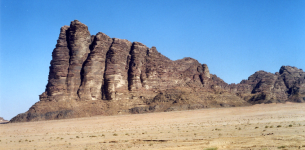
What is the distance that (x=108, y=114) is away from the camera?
68875 mm

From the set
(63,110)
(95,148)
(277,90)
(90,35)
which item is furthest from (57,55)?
(277,90)

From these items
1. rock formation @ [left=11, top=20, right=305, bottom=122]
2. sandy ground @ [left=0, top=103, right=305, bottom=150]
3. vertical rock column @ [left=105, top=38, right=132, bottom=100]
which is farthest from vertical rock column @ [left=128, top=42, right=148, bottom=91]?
sandy ground @ [left=0, top=103, right=305, bottom=150]

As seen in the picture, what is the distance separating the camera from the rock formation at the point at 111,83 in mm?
70438

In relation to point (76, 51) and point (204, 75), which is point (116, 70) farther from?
point (204, 75)

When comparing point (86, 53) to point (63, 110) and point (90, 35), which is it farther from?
point (63, 110)

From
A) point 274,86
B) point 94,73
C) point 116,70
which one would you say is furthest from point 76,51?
point 274,86

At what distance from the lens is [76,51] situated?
78375mm

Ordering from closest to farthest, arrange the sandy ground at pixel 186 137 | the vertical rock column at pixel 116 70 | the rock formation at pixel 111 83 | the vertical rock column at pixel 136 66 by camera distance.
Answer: the sandy ground at pixel 186 137
the rock formation at pixel 111 83
the vertical rock column at pixel 116 70
the vertical rock column at pixel 136 66

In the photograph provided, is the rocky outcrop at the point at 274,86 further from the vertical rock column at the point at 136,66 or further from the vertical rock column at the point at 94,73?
the vertical rock column at the point at 94,73

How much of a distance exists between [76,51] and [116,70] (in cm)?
1430

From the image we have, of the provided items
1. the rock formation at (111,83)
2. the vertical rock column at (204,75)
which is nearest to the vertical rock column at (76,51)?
the rock formation at (111,83)

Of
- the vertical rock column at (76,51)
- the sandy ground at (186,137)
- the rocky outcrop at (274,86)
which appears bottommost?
the sandy ground at (186,137)

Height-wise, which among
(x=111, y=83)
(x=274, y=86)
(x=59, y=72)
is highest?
(x=59, y=72)

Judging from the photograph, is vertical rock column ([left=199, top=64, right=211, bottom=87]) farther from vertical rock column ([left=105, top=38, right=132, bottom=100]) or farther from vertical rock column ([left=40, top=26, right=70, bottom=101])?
vertical rock column ([left=40, top=26, right=70, bottom=101])
